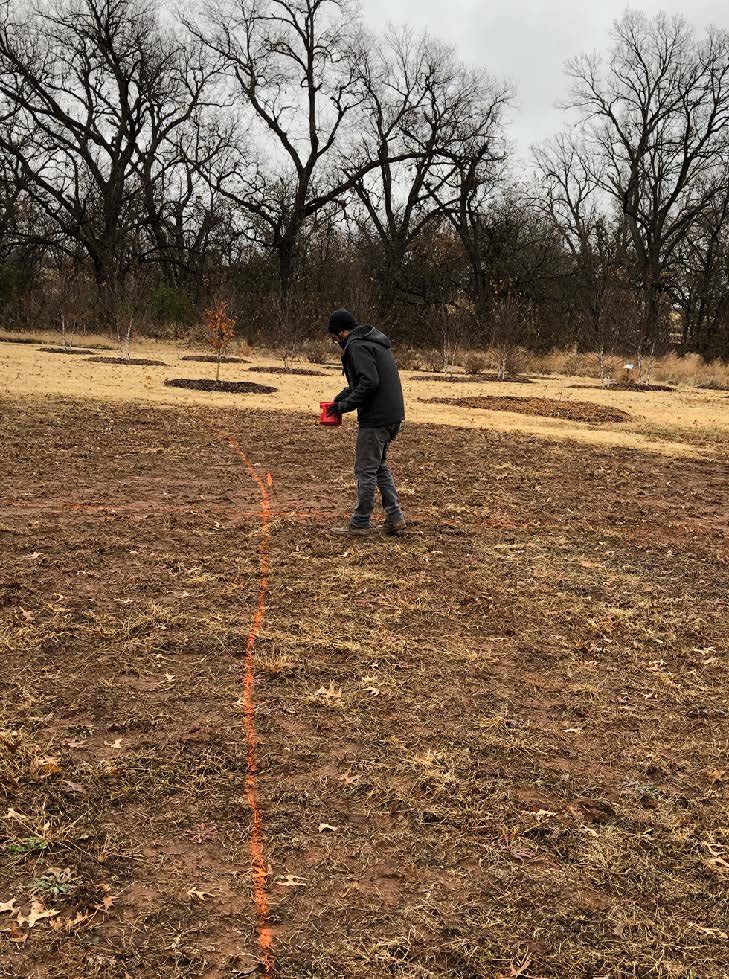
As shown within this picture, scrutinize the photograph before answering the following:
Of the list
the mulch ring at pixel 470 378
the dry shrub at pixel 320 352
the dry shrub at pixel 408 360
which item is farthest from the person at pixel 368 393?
the dry shrub at pixel 408 360

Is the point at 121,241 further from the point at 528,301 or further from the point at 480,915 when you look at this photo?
the point at 480,915

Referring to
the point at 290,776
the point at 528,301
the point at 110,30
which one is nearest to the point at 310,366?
the point at 528,301

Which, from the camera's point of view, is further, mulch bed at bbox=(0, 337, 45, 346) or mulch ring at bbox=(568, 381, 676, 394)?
mulch bed at bbox=(0, 337, 45, 346)

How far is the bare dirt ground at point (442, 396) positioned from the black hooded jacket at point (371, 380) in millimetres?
6830

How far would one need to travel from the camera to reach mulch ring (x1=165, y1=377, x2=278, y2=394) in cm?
1673

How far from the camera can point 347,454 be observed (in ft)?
35.0

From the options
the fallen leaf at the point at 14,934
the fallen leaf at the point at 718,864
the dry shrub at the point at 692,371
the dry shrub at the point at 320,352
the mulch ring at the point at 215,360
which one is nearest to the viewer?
the fallen leaf at the point at 14,934

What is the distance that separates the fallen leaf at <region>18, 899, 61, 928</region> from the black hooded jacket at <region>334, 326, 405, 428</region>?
4134mm

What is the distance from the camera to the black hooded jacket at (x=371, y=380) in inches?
242

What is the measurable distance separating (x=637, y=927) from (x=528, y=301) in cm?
3348

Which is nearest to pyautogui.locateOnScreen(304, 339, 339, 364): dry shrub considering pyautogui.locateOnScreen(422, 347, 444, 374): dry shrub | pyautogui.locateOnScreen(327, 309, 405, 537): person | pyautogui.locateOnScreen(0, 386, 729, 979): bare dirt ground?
pyautogui.locateOnScreen(422, 347, 444, 374): dry shrub

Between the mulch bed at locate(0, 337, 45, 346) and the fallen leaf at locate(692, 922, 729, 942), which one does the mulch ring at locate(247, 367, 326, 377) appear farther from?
the fallen leaf at locate(692, 922, 729, 942)

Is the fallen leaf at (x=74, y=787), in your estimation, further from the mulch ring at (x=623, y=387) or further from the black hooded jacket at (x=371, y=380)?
the mulch ring at (x=623, y=387)

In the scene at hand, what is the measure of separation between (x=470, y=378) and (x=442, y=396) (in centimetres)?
543
